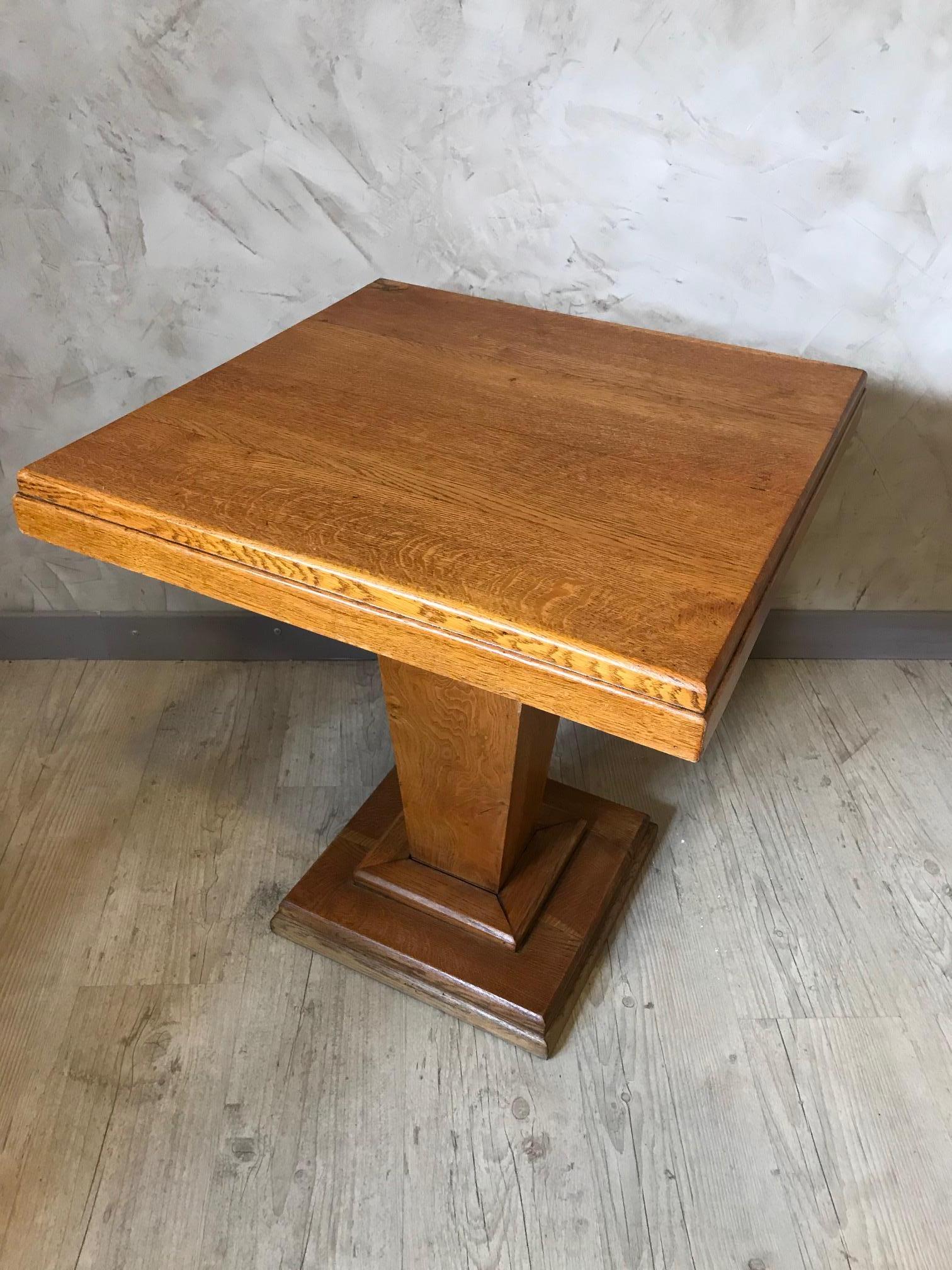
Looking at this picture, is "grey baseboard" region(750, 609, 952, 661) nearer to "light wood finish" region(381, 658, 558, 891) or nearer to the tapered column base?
the tapered column base

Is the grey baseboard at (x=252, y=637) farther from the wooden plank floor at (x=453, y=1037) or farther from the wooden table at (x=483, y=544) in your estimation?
the wooden table at (x=483, y=544)

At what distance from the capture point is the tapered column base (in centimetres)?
109

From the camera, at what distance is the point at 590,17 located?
112 cm

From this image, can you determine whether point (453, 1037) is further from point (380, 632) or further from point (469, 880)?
point (380, 632)

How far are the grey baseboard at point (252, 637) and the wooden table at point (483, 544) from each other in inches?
17.1

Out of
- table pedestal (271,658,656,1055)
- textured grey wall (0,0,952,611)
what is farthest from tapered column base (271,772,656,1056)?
textured grey wall (0,0,952,611)

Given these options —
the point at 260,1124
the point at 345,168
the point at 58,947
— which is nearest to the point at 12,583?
the point at 58,947

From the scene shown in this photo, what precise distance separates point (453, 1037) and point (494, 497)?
0.66 m

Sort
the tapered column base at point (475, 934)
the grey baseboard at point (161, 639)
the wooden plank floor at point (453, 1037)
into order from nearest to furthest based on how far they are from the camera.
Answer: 1. the wooden plank floor at point (453, 1037)
2. the tapered column base at point (475, 934)
3. the grey baseboard at point (161, 639)

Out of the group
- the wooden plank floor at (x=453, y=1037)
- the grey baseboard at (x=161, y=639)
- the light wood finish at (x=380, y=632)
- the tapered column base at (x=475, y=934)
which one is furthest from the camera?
the grey baseboard at (x=161, y=639)

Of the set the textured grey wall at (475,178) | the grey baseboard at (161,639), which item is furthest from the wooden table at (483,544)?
the grey baseboard at (161,639)

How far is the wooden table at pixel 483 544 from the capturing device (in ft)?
2.19

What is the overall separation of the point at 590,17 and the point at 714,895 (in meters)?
1.09

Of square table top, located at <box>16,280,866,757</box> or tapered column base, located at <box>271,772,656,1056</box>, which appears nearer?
square table top, located at <box>16,280,866,757</box>
